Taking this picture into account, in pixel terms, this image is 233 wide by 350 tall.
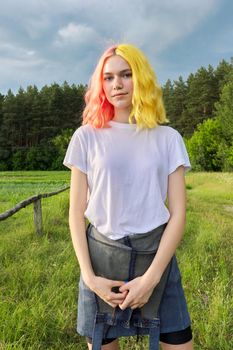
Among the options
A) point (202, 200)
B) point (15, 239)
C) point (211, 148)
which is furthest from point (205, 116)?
point (15, 239)

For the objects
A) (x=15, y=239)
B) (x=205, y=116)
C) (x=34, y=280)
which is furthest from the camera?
(x=205, y=116)

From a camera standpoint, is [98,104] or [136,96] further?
[98,104]

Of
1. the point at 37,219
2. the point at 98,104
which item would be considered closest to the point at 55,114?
the point at 37,219

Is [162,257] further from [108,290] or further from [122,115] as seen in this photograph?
[122,115]

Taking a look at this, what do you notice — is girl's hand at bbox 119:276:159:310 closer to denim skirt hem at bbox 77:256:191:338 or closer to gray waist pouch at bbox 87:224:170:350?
gray waist pouch at bbox 87:224:170:350

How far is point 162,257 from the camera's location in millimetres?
1699

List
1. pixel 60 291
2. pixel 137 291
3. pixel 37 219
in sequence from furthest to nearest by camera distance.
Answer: pixel 37 219
pixel 60 291
pixel 137 291

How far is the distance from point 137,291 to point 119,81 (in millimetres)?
964

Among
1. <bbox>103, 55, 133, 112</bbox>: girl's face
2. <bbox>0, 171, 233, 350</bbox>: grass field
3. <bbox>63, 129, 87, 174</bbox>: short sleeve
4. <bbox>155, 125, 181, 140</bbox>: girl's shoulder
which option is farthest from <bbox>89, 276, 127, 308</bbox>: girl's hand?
<bbox>0, 171, 233, 350</bbox>: grass field

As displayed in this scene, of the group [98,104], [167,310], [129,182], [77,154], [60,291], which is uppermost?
[98,104]

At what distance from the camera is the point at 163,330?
5.99ft

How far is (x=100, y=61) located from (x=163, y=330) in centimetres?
133

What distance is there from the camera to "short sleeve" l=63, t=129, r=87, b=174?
6.01 feet

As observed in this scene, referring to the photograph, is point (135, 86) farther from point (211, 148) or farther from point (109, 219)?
point (211, 148)
